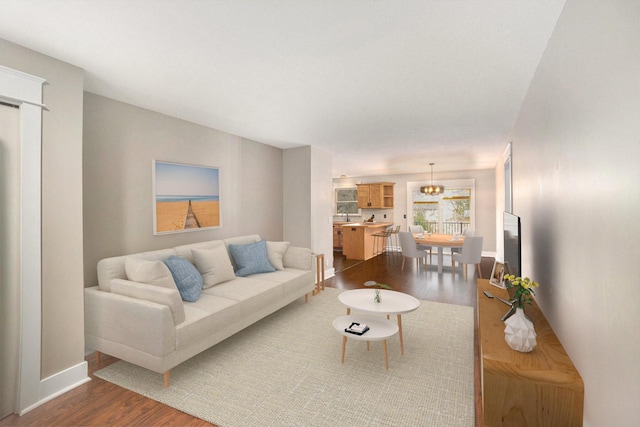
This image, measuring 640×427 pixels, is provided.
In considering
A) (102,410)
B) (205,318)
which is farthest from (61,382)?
(205,318)

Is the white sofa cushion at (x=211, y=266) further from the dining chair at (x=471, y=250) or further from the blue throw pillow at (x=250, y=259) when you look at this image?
the dining chair at (x=471, y=250)

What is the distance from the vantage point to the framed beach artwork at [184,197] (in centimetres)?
348

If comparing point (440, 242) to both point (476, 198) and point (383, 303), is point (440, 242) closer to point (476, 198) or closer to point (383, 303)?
point (476, 198)

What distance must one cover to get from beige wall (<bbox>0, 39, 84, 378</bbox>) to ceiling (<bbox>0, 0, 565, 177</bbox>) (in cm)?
16

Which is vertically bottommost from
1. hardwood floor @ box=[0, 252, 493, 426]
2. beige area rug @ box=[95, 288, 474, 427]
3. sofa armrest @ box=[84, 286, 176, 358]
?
hardwood floor @ box=[0, 252, 493, 426]

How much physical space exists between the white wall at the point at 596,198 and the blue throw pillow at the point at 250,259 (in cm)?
302

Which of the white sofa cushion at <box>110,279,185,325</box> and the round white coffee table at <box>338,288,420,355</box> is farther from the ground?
the white sofa cushion at <box>110,279,185,325</box>

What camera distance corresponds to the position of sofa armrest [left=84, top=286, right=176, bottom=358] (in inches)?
88.6

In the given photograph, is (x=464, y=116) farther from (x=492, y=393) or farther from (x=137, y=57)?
(x=137, y=57)

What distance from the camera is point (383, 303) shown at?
287cm

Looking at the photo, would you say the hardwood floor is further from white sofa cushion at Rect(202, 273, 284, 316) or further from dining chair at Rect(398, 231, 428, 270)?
dining chair at Rect(398, 231, 428, 270)

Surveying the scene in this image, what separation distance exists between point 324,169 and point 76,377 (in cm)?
445

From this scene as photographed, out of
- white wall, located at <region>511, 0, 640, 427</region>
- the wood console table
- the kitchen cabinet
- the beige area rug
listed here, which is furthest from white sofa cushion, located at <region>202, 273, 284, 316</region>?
the kitchen cabinet

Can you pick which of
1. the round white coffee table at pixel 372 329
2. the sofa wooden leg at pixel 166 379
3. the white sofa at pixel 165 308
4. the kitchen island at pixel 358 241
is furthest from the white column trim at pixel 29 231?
the kitchen island at pixel 358 241
